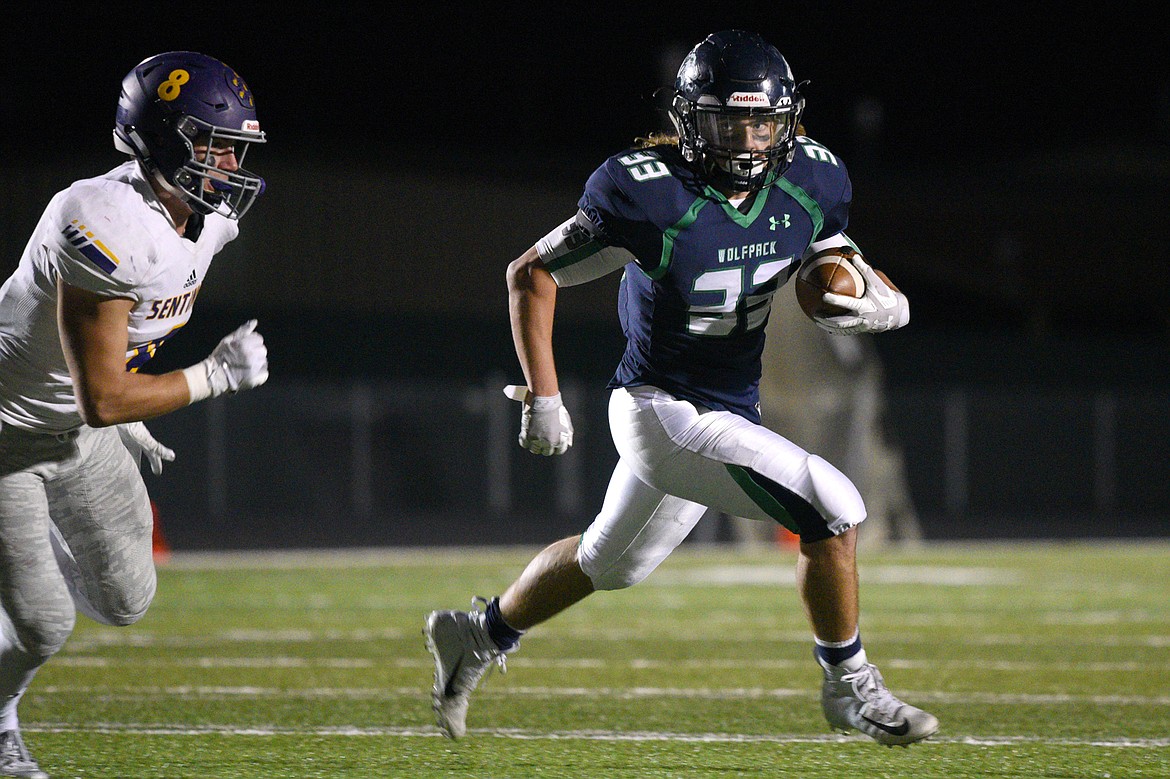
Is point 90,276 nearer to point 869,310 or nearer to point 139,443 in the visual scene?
point 139,443

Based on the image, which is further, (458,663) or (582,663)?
(582,663)

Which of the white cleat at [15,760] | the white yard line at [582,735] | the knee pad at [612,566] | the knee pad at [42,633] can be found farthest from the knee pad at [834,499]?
the white cleat at [15,760]

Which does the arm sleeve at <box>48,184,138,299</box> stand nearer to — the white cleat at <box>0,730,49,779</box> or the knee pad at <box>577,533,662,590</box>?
the white cleat at <box>0,730,49,779</box>

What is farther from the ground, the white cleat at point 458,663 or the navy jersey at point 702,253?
the navy jersey at point 702,253

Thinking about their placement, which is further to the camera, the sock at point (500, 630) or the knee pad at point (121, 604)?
the sock at point (500, 630)

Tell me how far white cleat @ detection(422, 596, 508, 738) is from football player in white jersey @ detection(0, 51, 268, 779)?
767mm

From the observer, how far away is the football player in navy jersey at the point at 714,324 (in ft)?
Answer: 12.4

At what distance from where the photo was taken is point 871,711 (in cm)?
372

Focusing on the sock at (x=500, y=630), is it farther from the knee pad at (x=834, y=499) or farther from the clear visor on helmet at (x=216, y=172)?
the clear visor on helmet at (x=216, y=172)

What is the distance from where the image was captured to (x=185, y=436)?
18141mm

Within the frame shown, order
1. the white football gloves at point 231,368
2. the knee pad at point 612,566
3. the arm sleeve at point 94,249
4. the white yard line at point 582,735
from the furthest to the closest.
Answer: the white yard line at point 582,735 → the knee pad at point 612,566 → the white football gloves at point 231,368 → the arm sleeve at point 94,249

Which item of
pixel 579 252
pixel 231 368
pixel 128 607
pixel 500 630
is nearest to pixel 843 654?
pixel 500 630

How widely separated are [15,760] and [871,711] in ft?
6.27

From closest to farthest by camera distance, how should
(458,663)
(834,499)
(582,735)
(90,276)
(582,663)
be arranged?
(90,276)
(834,499)
(458,663)
(582,735)
(582,663)
